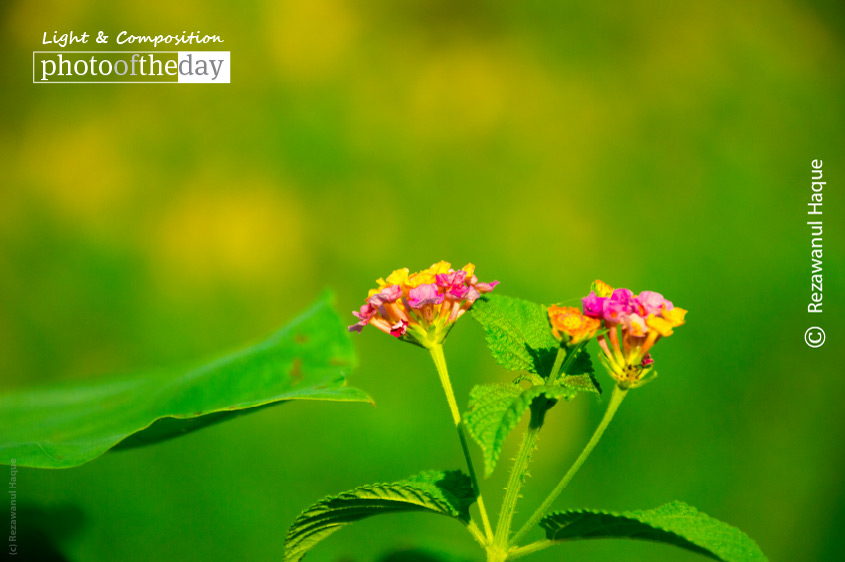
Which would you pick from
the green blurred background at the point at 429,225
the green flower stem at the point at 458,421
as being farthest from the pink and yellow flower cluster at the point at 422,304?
the green blurred background at the point at 429,225

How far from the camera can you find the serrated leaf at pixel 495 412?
21 cm

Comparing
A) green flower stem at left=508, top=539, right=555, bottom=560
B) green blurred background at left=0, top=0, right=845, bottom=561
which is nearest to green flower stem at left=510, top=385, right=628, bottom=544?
green flower stem at left=508, top=539, right=555, bottom=560

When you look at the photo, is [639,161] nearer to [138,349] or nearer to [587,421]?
[587,421]

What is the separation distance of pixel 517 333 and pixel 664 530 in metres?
0.10

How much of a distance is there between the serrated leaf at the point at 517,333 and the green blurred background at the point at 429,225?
407 mm

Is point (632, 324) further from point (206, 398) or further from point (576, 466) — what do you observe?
point (206, 398)

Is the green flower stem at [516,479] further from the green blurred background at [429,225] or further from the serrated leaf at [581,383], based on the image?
the green blurred background at [429,225]

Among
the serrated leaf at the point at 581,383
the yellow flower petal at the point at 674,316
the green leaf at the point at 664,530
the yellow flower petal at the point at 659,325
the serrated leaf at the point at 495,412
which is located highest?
the yellow flower petal at the point at 674,316

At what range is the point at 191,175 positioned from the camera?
0.81 metres

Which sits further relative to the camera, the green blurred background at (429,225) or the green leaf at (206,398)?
the green blurred background at (429,225)

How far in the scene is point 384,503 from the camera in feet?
0.88

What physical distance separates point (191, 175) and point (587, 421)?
1.66 ft

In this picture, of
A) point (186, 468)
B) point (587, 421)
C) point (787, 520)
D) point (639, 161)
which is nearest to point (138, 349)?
point (186, 468)

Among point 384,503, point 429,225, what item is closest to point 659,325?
point 384,503
